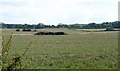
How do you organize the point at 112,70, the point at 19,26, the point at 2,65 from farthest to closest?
1. the point at 19,26
2. the point at 112,70
3. the point at 2,65

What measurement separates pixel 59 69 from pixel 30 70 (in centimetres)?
182

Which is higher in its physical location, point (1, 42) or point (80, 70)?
point (1, 42)

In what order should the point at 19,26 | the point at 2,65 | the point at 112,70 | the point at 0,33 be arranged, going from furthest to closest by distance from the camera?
1. the point at 19,26
2. the point at 112,70
3. the point at 0,33
4. the point at 2,65

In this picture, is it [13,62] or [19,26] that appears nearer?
[13,62]

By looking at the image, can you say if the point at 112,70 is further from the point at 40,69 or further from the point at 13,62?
the point at 13,62

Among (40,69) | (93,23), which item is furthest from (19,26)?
(40,69)

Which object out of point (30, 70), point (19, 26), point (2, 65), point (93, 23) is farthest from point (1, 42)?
point (93, 23)

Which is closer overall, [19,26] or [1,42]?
[1,42]

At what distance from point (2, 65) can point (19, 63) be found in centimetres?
51

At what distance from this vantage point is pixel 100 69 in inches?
444

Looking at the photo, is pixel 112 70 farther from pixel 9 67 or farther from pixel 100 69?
pixel 9 67

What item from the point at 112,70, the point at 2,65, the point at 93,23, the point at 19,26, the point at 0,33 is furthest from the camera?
the point at 93,23

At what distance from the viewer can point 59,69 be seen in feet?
37.2

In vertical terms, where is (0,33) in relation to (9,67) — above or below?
above
